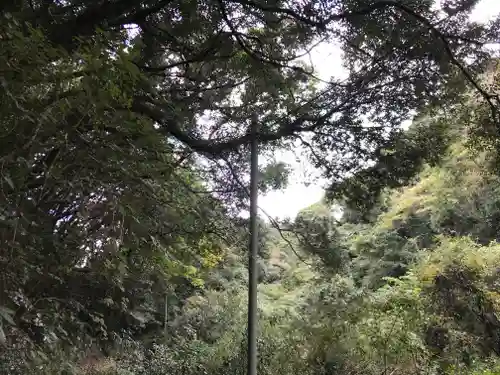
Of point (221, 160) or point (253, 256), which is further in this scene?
point (253, 256)

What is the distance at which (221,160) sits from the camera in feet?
11.5

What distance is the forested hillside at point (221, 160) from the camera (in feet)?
4.35

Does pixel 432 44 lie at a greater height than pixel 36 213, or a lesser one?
greater

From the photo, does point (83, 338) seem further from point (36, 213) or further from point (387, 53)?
point (387, 53)

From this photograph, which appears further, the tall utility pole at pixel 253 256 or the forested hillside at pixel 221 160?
the tall utility pole at pixel 253 256

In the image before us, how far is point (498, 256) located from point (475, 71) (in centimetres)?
362

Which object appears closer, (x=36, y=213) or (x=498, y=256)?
(x=36, y=213)

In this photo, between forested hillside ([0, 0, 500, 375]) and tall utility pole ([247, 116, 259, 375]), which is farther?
tall utility pole ([247, 116, 259, 375])

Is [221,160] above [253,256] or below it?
above

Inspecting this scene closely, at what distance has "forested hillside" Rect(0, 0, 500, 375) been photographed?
133 centimetres

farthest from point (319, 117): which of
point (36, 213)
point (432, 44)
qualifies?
point (36, 213)

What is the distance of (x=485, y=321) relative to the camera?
15.5ft

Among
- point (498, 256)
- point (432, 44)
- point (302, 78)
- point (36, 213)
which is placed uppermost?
point (302, 78)

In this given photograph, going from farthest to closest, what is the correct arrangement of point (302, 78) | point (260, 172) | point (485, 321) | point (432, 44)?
1. point (485, 321)
2. point (260, 172)
3. point (302, 78)
4. point (432, 44)
